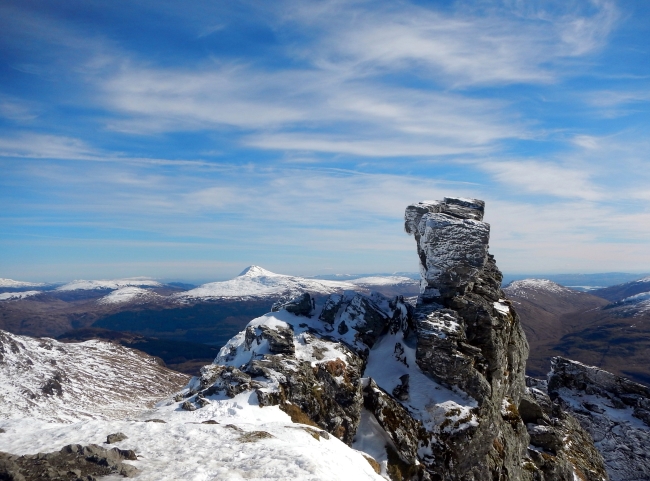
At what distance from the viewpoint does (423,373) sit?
5138 centimetres

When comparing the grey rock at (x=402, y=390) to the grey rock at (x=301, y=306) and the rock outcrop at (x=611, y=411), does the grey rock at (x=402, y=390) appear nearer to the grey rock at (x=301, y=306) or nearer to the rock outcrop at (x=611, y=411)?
the grey rock at (x=301, y=306)

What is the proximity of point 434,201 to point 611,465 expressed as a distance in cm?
6025

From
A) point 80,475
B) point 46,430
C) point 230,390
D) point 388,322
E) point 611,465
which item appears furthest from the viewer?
point 611,465

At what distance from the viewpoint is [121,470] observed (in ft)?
70.3

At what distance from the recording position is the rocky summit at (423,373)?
42.3 metres

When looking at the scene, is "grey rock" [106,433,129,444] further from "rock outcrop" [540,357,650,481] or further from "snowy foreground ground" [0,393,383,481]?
"rock outcrop" [540,357,650,481]

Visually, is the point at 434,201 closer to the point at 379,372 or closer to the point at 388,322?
the point at 388,322

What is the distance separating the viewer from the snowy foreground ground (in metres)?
22.6

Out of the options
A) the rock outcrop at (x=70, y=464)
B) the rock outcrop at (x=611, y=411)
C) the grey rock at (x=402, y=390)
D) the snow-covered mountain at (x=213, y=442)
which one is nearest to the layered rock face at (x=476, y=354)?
the grey rock at (x=402, y=390)

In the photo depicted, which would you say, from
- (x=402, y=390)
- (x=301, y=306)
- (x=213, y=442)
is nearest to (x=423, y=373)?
(x=402, y=390)

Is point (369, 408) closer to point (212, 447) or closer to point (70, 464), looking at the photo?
point (212, 447)

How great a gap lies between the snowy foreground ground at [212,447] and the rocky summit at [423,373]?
771 cm

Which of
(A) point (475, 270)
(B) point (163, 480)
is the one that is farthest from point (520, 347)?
(B) point (163, 480)

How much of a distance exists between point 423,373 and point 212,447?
3210 cm
